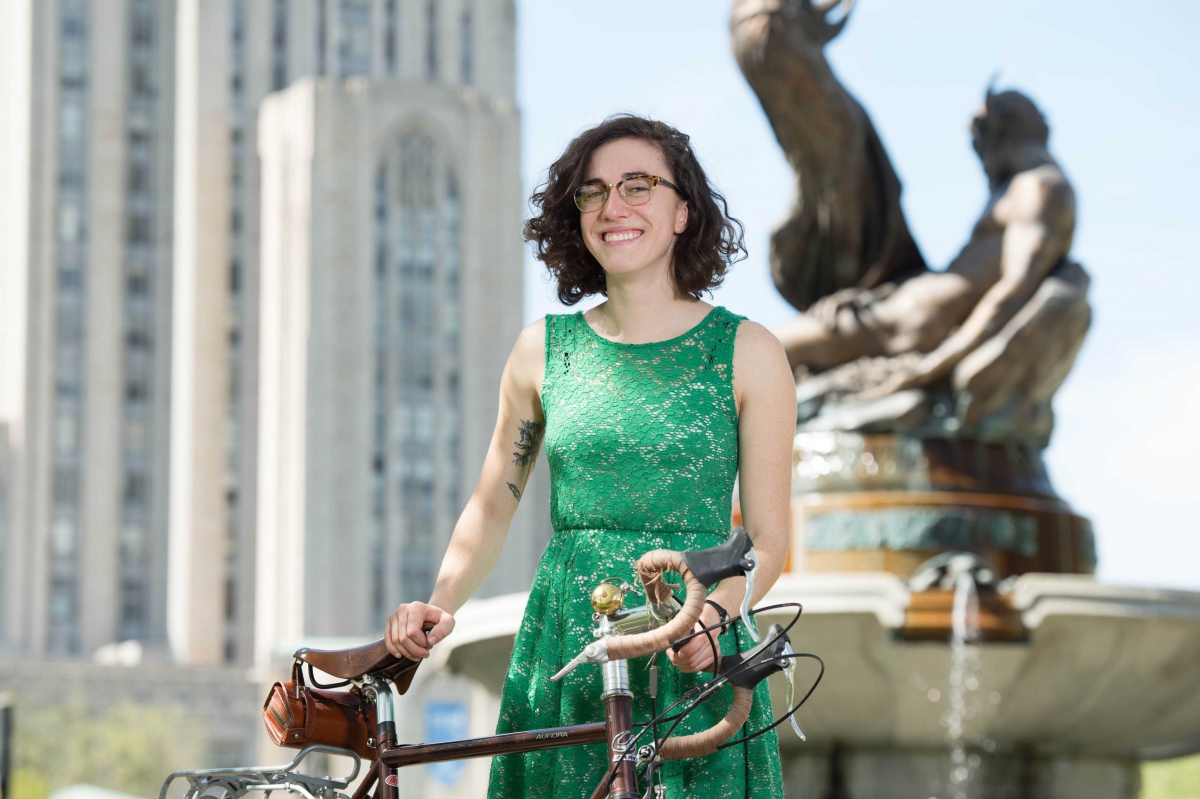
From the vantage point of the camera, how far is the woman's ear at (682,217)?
3.52 m

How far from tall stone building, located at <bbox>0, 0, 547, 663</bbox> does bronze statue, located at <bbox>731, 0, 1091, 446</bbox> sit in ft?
178

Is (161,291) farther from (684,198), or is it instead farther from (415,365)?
(684,198)

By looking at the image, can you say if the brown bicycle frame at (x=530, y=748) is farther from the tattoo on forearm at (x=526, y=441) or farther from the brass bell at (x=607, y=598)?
the tattoo on forearm at (x=526, y=441)

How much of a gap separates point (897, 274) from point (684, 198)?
20.1ft

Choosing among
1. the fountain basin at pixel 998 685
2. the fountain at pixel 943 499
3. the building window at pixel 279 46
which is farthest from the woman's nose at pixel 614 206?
the building window at pixel 279 46

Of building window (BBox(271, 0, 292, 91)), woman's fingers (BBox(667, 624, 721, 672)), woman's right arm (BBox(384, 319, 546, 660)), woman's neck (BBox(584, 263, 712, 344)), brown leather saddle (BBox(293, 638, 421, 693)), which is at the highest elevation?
building window (BBox(271, 0, 292, 91))

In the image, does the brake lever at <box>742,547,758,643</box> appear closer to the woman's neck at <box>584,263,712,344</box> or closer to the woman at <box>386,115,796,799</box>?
the woman at <box>386,115,796,799</box>

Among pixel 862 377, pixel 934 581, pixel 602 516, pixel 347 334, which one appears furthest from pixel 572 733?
pixel 347 334

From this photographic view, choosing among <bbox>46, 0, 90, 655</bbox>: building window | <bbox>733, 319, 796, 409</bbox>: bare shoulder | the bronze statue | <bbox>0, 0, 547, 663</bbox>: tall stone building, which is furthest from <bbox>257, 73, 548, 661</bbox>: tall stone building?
<bbox>733, 319, 796, 409</bbox>: bare shoulder

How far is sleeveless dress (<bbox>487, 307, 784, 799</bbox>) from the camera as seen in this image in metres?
3.27

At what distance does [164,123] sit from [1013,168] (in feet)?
210

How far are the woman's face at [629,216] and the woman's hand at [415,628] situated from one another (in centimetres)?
73

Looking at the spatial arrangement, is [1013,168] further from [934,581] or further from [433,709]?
[433,709]

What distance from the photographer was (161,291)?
69250 millimetres
